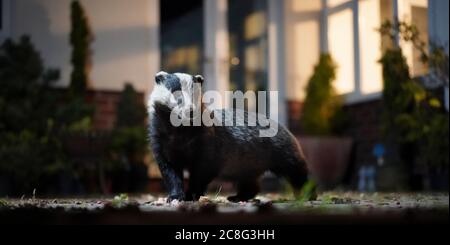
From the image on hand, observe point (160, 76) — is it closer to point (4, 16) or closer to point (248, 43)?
point (4, 16)

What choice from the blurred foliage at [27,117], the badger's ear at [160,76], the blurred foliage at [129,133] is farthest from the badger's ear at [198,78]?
the blurred foliage at [129,133]

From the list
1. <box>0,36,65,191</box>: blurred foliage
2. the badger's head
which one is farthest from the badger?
<box>0,36,65,191</box>: blurred foliage

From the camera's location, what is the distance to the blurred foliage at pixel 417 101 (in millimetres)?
4457

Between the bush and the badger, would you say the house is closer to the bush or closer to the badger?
the bush

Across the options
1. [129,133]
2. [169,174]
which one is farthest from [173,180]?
[129,133]

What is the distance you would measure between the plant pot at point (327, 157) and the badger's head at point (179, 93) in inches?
144

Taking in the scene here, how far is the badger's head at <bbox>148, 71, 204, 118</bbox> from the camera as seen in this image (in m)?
2.41

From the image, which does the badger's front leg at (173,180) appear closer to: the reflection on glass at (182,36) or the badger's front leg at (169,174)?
the badger's front leg at (169,174)

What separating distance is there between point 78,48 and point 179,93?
3.76 metres

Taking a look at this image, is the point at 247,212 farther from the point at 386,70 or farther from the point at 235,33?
the point at 235,33

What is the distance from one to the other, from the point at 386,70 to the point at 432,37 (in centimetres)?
74
